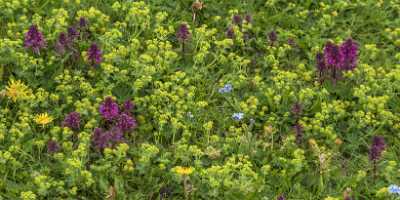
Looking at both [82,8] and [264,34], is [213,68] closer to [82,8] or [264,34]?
[264,34]

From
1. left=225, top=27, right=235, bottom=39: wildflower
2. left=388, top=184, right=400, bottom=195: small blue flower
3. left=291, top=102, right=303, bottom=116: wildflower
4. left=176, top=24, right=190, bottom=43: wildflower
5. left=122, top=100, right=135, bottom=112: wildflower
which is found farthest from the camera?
left=225, top=27, right=235, bottom=39: wildflower

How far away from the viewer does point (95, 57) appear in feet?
19.2

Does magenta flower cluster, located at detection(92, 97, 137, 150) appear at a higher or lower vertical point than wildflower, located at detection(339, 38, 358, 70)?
lower

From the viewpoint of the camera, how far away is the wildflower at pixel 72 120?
520 centimetres

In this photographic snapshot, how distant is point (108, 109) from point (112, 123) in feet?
0.84

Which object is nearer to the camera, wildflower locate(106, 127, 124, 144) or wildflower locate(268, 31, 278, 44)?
wildflower locate(106, 127, 124, 144)

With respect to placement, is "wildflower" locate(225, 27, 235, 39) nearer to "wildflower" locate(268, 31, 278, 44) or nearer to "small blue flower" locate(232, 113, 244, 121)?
"wildflower" locate(268, 31, 278, 44)

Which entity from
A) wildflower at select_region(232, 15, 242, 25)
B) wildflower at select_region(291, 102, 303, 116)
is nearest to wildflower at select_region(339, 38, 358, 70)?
wildflower at select_region(291, 102, 303, 116)

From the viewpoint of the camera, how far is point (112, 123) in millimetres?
5473

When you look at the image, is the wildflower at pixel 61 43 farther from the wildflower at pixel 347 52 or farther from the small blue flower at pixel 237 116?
the wildflower at pixel 347 52

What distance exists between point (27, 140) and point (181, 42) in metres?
1.85

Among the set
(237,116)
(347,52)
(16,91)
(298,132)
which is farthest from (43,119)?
(347,52)

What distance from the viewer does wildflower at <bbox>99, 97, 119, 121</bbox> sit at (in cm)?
524

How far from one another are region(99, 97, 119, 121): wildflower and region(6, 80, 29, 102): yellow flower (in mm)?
704
